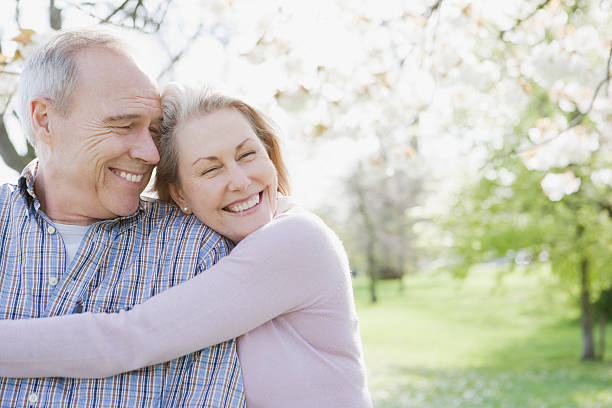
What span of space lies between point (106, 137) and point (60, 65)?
0.27m

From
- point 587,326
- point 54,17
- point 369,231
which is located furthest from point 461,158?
point 369,231

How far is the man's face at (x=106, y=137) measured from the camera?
6.83 ft

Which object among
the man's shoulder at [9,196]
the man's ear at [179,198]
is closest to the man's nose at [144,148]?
the man's ear at [179,198]

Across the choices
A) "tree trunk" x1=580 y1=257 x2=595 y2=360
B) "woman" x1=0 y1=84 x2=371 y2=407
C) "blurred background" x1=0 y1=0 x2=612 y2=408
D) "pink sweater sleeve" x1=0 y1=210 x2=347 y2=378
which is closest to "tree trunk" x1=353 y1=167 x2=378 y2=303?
"blurred background" x1=0 y1=0 x2=612 y2=408

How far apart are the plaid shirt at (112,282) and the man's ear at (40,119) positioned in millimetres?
173

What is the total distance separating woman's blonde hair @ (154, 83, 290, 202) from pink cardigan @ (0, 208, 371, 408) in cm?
32

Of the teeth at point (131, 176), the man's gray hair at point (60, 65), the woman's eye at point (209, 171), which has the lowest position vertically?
the teeth at point (131, 176)

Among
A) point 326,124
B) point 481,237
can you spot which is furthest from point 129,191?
point 481,237

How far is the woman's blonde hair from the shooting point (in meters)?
2.08

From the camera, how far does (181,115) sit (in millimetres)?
2088

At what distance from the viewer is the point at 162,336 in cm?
176

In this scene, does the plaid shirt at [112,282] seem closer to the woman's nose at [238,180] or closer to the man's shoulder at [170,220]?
the man's shoulder at [170,220]

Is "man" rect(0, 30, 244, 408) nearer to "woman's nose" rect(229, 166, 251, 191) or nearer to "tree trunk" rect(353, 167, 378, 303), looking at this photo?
"woman's nose" rect(229, 166, 251, 191)

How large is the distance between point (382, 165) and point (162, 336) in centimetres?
428
